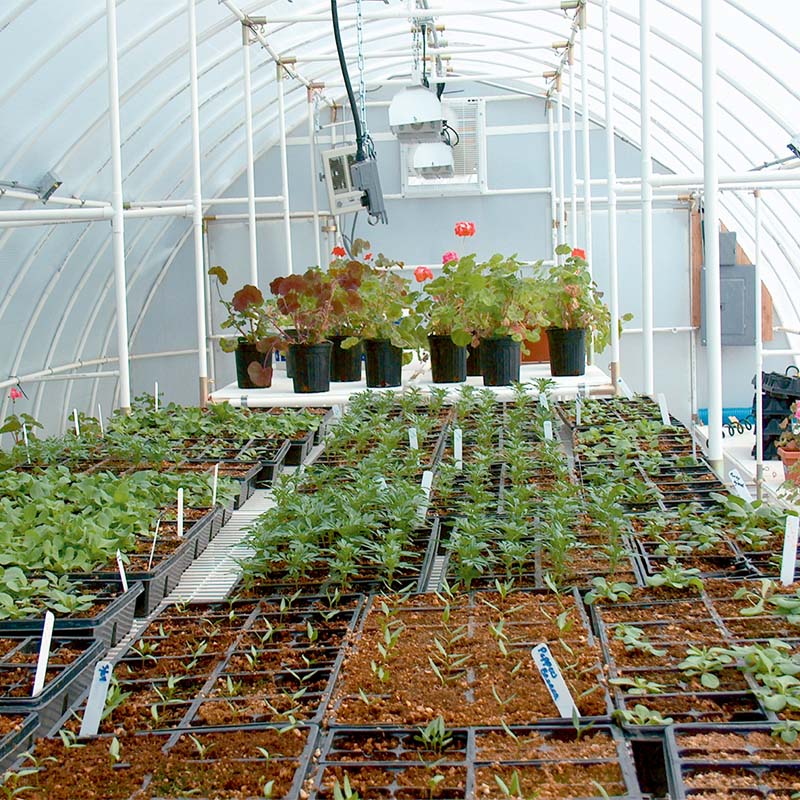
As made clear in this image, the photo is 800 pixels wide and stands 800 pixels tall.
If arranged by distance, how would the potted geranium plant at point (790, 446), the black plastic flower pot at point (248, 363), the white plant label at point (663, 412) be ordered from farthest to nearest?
the potted geranium plant at point (790, 446), the black plastic flower pot at point (248, 363), the white plant label at point (663, 412)

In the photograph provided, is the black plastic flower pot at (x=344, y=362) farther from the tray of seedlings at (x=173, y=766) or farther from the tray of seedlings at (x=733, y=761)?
the tray of seedlings at (x=733, y=761)

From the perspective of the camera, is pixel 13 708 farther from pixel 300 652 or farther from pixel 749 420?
pixel 749 420

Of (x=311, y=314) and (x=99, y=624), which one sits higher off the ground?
(x=311, y=314)

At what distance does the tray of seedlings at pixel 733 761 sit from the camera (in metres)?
1.51

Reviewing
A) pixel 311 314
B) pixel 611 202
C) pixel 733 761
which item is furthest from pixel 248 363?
pixel 733 761

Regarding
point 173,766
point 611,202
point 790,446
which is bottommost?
point 790,446

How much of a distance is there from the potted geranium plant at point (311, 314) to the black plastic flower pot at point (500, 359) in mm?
656

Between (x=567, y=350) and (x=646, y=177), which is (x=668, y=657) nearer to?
(x=646, y=177)

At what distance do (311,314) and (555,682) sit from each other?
3.46 meters

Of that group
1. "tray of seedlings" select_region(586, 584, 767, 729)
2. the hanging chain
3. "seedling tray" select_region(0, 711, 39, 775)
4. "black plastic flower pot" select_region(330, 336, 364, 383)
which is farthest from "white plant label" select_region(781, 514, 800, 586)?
the hanging chain

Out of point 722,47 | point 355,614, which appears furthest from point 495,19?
point 355,614

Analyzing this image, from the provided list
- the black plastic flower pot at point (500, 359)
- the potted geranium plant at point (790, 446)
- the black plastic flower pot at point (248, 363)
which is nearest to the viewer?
the black plastic flower pot at point (500, 359)

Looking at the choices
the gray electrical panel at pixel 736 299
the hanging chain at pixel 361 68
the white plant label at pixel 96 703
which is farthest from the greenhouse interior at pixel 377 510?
the gray electrical panel at pixel 736 299

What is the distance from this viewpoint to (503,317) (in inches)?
202
